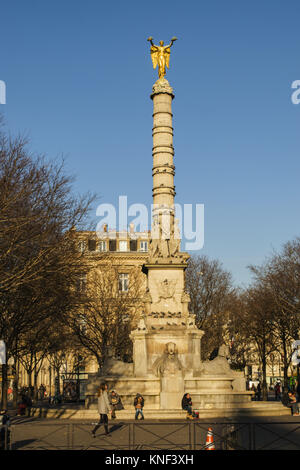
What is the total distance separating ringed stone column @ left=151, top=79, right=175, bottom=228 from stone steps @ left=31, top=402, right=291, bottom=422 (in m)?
10.7

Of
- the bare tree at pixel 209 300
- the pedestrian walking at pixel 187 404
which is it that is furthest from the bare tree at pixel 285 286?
the pedestrian walking at pixel 187 404

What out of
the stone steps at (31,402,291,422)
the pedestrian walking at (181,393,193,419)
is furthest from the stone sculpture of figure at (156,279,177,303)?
the pedestrian walking at (181,393,193,419)

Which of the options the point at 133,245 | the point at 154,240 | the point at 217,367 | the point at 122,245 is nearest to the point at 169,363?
the point at 217,367

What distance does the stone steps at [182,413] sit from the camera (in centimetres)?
2511

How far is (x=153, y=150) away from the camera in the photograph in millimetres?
34500

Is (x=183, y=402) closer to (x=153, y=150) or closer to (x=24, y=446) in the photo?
(x=24, y=446)

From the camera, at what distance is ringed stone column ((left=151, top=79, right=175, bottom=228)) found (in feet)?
109

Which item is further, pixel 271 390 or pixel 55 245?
pixel 271 390

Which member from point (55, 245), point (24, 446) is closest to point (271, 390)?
point (55, 245)

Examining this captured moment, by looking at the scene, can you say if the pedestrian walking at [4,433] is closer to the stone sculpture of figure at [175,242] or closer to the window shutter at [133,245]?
the stone sculpture of figure at [175,242]

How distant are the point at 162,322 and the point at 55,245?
26.7 ft

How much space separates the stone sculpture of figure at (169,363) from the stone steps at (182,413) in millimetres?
2041

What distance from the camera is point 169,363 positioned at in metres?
27.3
